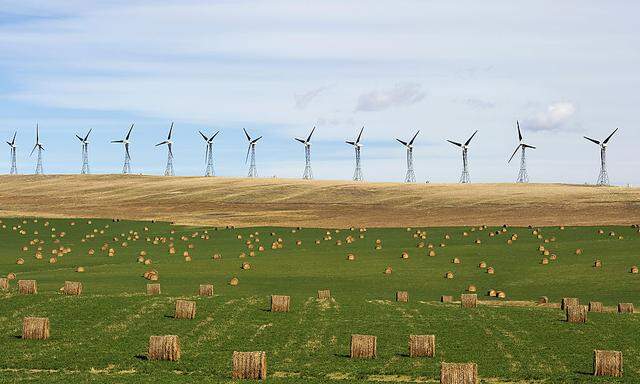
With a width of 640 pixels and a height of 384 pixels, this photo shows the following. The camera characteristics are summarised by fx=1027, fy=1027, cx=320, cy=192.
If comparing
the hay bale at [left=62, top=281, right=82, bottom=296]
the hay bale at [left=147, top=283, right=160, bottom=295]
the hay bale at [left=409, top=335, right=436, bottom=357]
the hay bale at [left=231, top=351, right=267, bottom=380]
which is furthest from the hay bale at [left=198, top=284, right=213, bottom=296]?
the hay bale at [left=231, top=351, right=267, bottom=380]

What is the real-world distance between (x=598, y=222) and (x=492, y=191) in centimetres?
5133

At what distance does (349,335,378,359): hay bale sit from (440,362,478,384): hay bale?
7957 millimetres

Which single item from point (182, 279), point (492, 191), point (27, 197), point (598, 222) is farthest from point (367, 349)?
point (27, 197)

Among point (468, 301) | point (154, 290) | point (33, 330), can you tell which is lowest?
point (33, 330)

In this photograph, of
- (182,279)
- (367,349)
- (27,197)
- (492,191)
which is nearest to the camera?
(367,349)

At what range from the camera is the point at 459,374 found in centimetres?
3016

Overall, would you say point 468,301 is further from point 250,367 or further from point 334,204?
point 334,204

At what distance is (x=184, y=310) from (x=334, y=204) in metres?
109

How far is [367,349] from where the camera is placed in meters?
38.2

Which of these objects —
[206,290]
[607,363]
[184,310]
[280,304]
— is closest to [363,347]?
[607,363]

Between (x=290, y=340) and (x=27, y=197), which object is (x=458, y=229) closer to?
(x=290, y=340)

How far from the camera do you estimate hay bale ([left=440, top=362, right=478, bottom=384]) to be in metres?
29.9

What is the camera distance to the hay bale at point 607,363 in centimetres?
3431

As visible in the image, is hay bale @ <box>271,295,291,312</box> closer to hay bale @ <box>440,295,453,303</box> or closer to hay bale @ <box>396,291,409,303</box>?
hay bale @ <box>396,291,409,303</box>
